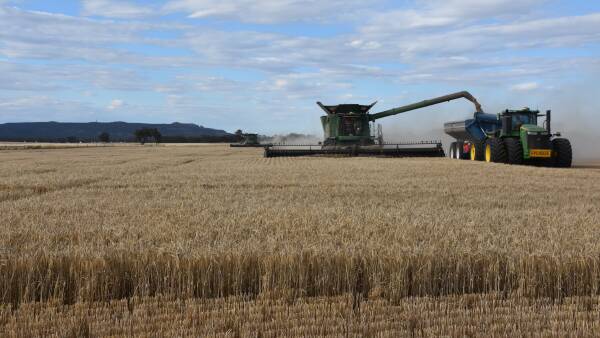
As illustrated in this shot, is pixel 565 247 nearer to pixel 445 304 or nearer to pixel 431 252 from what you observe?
pixel 431 252

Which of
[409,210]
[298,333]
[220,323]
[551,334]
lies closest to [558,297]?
[551,334]

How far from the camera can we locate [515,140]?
23.7 meters

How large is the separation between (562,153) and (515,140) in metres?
1.72

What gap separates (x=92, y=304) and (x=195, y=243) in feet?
5.27

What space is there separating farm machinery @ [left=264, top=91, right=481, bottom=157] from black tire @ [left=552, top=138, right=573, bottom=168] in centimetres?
806

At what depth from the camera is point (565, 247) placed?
20.4 ft

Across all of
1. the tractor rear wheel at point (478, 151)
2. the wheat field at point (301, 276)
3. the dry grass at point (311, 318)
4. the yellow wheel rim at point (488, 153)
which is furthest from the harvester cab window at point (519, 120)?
the dry grass at point (311, 318)

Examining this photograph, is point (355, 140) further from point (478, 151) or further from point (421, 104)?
point (478, 151)

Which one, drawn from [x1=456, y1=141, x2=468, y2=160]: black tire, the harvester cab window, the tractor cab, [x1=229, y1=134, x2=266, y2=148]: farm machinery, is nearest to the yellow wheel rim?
the tractor cab

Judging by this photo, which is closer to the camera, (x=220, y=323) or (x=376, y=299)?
(x=220, y=323)

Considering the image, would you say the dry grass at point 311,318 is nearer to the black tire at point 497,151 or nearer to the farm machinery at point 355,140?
the black tire at point 497,151

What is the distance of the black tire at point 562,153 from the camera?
2266 centimetres

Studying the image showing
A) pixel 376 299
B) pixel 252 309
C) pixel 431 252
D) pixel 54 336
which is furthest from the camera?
pixel 431 252

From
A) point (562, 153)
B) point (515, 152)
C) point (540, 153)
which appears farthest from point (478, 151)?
point (562, 153)
